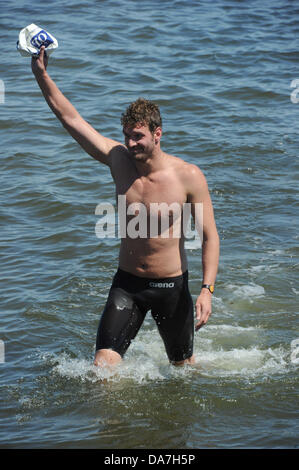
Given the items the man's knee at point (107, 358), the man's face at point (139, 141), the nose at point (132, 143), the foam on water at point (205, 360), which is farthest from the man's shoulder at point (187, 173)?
the foam on water at point (205, 360)

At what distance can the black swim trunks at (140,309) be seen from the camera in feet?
17.7

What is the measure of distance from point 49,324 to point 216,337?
1.61m

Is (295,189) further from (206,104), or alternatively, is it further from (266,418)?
(266,418)

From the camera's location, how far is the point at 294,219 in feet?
31.5

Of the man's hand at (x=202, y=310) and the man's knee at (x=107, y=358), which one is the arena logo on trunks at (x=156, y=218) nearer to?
the man's hand at (x=202, y=310)

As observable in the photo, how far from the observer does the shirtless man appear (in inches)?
204

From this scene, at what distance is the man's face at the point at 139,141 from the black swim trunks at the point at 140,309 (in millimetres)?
920

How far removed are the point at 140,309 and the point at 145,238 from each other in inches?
22.1

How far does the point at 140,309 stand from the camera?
5.55 meters

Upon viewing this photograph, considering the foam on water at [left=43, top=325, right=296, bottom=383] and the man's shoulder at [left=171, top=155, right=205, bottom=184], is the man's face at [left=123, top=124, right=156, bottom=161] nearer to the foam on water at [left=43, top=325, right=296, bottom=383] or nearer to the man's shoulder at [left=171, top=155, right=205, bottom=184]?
the man's shoulder at [left=171, top=155, right=205, bottom=184]

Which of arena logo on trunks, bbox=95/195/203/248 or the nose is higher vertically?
the nose

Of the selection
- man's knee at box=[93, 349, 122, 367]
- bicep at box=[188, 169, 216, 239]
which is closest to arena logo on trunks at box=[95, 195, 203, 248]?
bicep at box=[188, 169, 216, 239]

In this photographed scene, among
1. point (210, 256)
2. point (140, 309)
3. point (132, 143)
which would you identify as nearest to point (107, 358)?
point (140, 309)

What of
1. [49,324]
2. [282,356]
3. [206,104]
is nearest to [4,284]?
[49,324]
